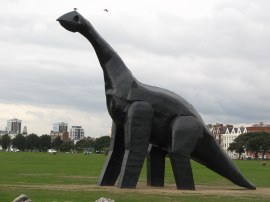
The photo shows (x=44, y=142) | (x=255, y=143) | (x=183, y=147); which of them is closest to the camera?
(x=183, y=147)

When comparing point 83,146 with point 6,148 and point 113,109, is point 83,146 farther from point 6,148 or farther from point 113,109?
point 113,109

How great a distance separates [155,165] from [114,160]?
1.77 m

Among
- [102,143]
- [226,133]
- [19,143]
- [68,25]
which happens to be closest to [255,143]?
[102,143]

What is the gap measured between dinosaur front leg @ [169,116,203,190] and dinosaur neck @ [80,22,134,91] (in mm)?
2514

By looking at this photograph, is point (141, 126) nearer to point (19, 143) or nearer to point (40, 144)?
point (40, 144)

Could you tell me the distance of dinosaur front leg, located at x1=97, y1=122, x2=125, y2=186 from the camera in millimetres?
21453

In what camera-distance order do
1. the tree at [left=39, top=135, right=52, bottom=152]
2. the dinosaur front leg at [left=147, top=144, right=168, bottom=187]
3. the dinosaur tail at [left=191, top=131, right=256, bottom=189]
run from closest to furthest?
the dinosaur tail at [left=191, top=131, right=256, bottom=189] → the dinosaur front leg at [left=147, top=144, right=168, bottom=187] → the tree at [left=39, top=135, right=52, bottom=152]

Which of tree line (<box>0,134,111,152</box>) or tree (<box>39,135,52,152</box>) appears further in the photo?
tree (<box>39,135,52,152</box>)

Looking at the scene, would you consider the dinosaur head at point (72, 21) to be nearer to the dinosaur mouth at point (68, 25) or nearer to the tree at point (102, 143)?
the dinosaur mouth at point (68, 25)

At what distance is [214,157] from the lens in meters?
21.5

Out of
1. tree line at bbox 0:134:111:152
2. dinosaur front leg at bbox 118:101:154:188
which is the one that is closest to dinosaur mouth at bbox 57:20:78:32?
dinosaur front leg at bbox 118:101:154:188

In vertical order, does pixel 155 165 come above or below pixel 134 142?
below

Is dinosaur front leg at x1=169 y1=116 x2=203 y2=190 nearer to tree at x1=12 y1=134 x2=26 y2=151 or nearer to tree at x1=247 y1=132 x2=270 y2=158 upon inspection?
tree at x1=247 y1=132 x2=270 y2=158

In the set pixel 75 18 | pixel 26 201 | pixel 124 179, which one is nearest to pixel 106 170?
pixel 124 179
